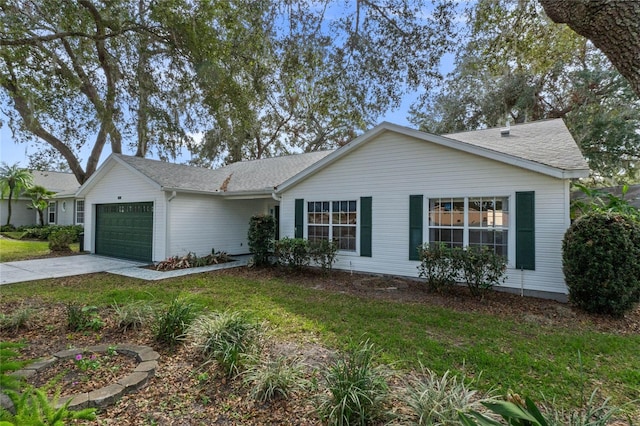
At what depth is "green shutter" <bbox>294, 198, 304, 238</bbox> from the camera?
34.8ft

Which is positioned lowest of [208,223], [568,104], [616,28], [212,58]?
[208,223]

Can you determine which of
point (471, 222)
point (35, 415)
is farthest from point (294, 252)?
point (35, 415)

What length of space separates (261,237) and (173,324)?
6.38 meters

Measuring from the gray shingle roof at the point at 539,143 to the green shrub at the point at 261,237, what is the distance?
661 cm

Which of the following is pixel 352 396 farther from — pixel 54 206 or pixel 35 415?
pixel 54 206

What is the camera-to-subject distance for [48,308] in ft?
19.2

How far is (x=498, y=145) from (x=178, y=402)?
354 inches

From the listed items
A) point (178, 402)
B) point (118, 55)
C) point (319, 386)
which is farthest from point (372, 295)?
point (118, 55)

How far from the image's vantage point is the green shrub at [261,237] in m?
10.6

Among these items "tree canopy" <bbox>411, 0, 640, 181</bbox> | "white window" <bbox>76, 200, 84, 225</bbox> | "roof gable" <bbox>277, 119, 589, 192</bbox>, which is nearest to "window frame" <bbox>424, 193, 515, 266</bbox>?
"roof gable" <bbox>277, 119, 589, 192</bbox>

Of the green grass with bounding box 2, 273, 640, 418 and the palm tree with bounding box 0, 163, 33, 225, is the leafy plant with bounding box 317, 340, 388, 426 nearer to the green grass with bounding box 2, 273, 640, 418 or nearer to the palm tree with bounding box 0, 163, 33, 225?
the green grass with bounding box 2, 273, 640, 418

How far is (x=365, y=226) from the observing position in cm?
927

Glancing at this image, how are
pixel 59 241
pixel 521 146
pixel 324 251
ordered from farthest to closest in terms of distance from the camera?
1. pixel 59 241
2. pixel 324 251
3. pixel 521 146

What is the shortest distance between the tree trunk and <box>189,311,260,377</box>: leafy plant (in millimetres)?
4486
